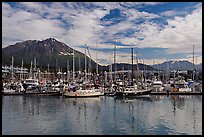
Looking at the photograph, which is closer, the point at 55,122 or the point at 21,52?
the point at 55,122

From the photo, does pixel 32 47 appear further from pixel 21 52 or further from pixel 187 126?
pixel 187 126

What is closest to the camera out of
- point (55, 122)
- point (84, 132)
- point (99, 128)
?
point (84, 132)

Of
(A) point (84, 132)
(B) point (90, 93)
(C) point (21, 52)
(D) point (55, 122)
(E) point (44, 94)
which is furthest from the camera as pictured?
(C) point (21, 52)

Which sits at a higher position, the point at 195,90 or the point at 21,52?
the point at 21,52

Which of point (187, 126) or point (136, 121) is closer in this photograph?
point (187, 126)

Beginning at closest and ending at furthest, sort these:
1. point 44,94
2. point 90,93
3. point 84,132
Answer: point 84,132
point 90,93
point 44,94

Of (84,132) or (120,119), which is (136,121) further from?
(84,132)

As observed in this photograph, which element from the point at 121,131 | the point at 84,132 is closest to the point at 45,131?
the point at 84,132

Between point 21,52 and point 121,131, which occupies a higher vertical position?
point 21,52

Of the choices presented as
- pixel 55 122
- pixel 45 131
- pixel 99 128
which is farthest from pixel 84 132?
pixel 55 122
